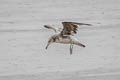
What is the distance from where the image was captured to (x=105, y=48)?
9.73 m

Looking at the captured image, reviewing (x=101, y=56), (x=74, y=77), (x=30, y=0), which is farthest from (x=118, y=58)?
(x=30, y=0)

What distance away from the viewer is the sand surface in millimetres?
8992

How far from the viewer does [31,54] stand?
9.38 meters

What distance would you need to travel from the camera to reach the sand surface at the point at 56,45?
8992 millimetres

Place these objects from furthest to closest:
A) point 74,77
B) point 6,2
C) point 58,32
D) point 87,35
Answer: point 6,2 → point 87,35 → point 74,77 → point 58,32

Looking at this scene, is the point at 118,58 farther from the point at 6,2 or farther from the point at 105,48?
the point at 6,2

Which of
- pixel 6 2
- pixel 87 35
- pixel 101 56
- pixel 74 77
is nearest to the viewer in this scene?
pixel 74 77

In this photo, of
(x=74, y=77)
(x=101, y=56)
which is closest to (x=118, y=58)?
(x=101, y=56)

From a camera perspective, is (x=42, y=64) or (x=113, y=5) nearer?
(x=42, y=64)

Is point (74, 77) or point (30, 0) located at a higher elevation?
point (74, 77)

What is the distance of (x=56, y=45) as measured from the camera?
962 centimetres

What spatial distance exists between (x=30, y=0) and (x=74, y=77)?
3245 millimetres

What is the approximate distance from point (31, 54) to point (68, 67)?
62 centimetres

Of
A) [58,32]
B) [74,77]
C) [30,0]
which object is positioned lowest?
[30,0]
